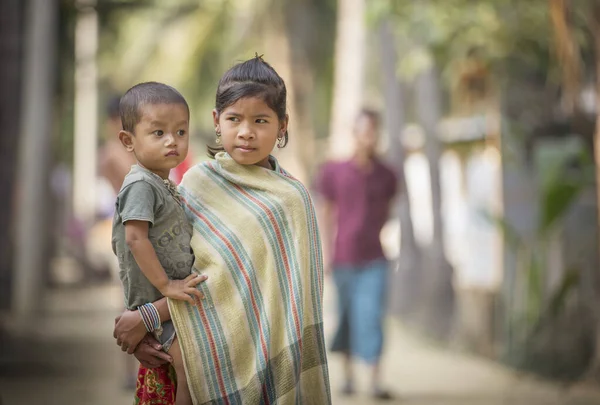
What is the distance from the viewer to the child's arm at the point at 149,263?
3.09 metres

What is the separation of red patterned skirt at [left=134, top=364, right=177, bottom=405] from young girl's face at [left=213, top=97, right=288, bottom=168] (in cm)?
74

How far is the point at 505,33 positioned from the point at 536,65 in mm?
462

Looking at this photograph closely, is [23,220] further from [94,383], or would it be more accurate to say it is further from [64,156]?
[64,156]

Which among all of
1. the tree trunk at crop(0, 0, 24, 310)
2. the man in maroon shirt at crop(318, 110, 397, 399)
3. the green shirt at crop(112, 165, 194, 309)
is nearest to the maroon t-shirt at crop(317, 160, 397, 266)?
the man in maroon shirt at crop(318, 110, 397, 399)

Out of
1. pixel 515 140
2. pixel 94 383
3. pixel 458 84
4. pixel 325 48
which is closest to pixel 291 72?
pixel 458 84

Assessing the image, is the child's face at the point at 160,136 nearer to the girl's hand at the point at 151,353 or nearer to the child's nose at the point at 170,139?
the child's nose at the point at 170,139

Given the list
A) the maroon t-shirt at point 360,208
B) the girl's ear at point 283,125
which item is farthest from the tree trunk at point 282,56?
the girl's ear at point 283,125

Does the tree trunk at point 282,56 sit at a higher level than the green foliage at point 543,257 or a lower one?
higher

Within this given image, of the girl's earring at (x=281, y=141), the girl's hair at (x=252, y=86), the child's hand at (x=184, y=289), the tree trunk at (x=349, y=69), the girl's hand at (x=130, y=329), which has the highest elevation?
the tree trunk at (x=349, y=69)

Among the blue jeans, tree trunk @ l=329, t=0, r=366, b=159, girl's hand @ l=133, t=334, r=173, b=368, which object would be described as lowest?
the blue jeans

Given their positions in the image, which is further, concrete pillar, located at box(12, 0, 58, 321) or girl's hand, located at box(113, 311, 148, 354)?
concrete pillar, located at box(12, 0, 58, 321)

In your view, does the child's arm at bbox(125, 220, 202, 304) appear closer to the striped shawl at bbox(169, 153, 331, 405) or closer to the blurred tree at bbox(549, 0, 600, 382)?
the striped shawl at bbox(169, 153, 331, 405)

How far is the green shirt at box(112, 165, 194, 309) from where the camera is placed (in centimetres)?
315

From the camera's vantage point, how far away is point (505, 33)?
9.51 m
